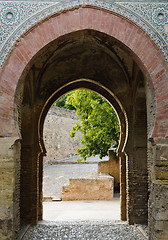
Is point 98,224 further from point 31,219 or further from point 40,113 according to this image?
point 40,113

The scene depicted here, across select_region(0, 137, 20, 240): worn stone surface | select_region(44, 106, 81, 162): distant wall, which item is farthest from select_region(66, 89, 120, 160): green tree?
select_region(44, 106, 81, 162): distant wall

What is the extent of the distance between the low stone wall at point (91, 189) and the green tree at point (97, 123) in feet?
4.15

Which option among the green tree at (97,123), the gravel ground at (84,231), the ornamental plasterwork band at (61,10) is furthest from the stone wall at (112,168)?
the ornamental plasterwork band at (61,10)

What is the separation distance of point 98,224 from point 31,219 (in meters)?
2.01

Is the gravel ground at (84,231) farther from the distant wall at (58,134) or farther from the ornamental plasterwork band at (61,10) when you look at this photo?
the distant wall at (58,134)

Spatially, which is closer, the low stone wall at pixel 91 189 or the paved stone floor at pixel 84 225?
the paved stone floor at pixel 84 225

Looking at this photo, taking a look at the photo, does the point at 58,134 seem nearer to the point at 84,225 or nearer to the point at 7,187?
the point at 84,225

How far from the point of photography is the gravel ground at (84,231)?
7055 millimetres

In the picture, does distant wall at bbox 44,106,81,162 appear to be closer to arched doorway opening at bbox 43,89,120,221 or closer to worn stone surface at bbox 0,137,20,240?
arched doorway opening at bbox 43,89,120,221

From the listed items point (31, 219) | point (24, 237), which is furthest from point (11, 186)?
point (31, 219)

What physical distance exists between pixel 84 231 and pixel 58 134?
56.0 feet

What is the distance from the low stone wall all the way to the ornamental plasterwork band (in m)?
8.43

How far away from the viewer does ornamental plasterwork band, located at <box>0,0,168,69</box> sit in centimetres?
544

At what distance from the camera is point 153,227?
5078 millimetres
